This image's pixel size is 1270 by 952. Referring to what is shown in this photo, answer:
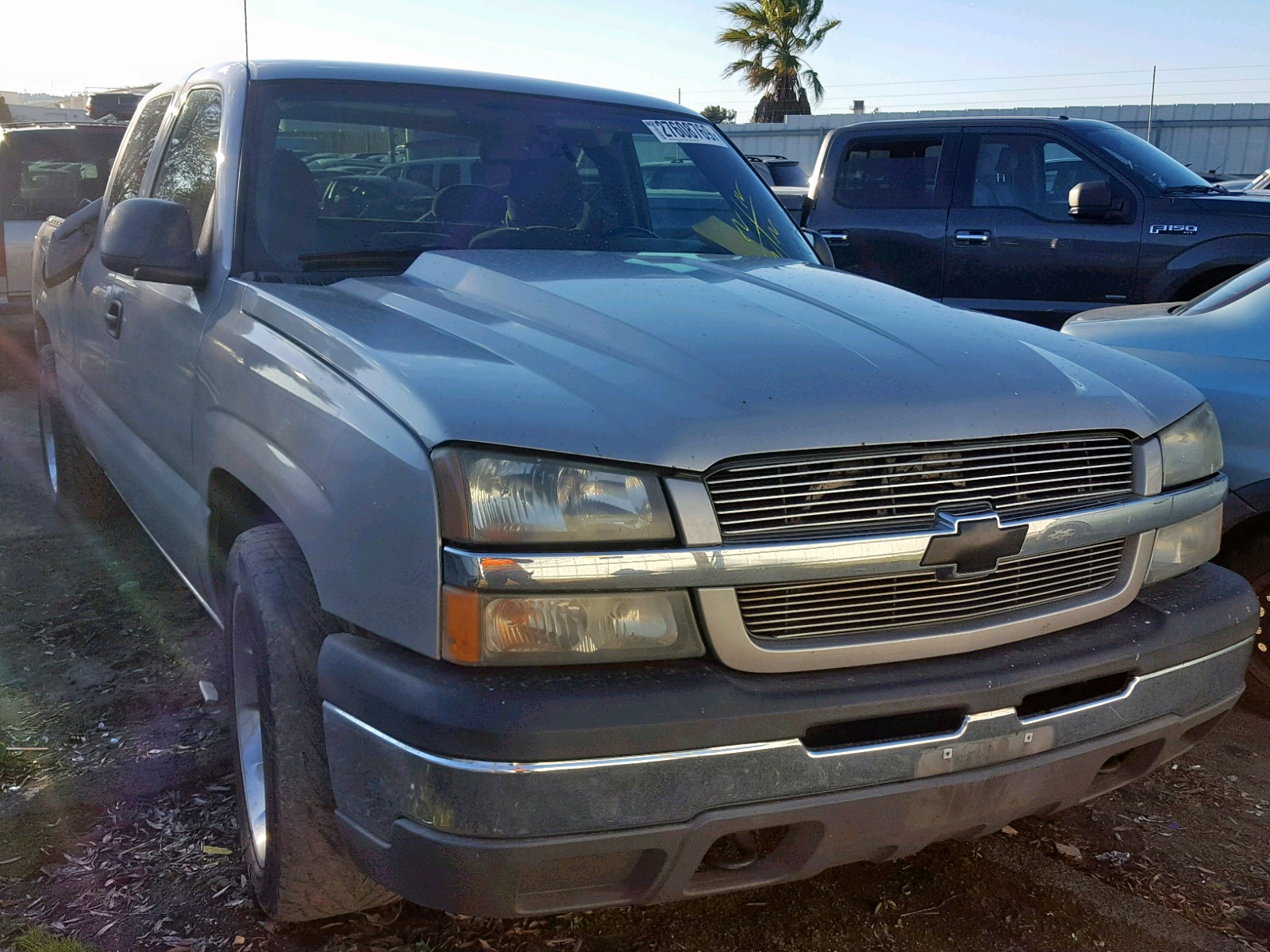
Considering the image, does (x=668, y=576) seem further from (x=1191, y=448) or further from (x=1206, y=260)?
(x=1206, y=260)

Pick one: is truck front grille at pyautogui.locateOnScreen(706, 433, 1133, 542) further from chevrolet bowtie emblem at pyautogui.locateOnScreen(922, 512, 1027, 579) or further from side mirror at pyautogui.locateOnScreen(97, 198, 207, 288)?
side mirror at pyautogui.locateOnScreen(97, 198, 207, 288)

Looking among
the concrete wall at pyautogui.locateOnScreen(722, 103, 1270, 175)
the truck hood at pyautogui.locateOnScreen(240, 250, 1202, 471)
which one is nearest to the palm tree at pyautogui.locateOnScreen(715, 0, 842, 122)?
the concrete wall at pyautogui.locateOnScreen(722, 103, 1270, 175)

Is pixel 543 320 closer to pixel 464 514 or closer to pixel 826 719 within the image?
pixel 464 514

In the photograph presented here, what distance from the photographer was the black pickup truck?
23.9 ft

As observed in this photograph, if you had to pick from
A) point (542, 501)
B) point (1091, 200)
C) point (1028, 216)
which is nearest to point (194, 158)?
point (542, 501)

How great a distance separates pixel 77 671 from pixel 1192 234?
6.41m

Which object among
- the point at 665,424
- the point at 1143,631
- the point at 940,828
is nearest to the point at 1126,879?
the point at 1143,631

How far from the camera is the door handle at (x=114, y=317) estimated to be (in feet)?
12.3

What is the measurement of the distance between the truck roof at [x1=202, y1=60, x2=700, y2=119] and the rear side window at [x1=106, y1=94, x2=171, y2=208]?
409mm

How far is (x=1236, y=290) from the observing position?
159 inches

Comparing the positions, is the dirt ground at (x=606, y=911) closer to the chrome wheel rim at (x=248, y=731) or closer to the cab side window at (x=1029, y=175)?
the chrome wheel rim at (x=248, y=731)

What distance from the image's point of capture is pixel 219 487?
9.52ft

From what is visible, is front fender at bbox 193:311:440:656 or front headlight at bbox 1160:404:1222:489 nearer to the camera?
front fender at bbox 193:311:440:656

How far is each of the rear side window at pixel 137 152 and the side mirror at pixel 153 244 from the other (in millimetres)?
1081
